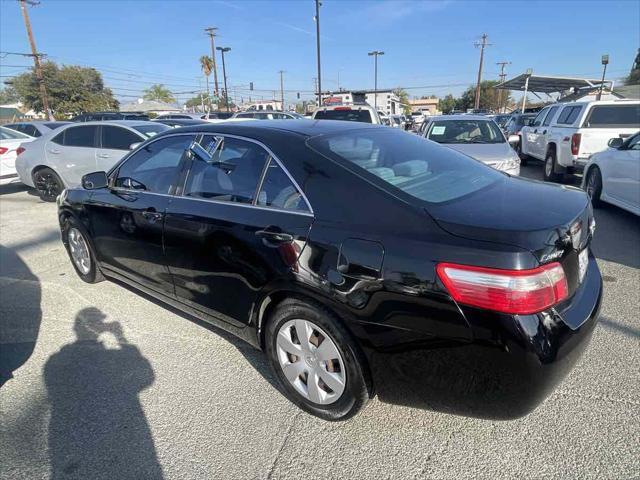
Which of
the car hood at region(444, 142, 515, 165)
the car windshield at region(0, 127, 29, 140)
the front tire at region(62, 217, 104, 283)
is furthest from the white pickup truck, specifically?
the car windshield at region(0, 127, 29, 140)

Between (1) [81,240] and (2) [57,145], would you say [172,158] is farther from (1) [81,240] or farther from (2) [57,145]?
(2) [57,145]

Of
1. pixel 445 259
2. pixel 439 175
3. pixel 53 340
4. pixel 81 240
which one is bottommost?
pixel 53 340

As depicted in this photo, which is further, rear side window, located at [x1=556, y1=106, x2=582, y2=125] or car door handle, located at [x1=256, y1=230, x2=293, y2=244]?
rear side window, located at [x1=556, y1=106, x2=582, y2=125]

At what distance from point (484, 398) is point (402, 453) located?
0.57 meters

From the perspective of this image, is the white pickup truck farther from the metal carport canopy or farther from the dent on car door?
the metal carport canopy

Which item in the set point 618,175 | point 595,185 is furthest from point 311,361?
point 595,185

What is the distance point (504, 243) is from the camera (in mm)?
1759

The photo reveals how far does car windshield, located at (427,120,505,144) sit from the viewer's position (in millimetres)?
7839

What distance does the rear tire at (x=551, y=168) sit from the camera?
9.21 meters

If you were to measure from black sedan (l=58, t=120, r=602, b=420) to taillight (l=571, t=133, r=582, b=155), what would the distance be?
6.65 meters

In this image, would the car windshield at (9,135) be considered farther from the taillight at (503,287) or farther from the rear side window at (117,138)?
the taillight at (503,287)

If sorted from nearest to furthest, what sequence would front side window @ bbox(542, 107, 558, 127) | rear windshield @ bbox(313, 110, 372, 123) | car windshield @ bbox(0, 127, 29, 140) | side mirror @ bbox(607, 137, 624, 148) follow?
1. side mirror @ bbox(607, 137, 624, 148)
2. car windshield @ bbox(0, 127, 29, 140)
3. rear windshield @ bbox(313, 110, 372, 123)
4. front side window @ bbox(542, 107, 558, 127)

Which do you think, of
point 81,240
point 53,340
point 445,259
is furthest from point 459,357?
point 81,240

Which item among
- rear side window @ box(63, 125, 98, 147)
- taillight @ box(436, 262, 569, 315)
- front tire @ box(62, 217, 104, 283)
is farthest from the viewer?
rear side window @ box(63, 125, 98, 147)
